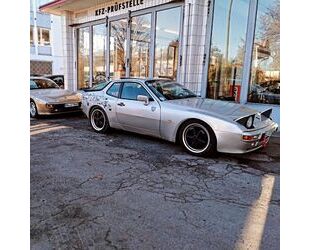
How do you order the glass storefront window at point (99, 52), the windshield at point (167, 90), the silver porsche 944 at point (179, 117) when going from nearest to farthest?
the silver porsche 944 at point (179, 117), the windshield at point (167, 90), the glass storefront window at point (99, 52)

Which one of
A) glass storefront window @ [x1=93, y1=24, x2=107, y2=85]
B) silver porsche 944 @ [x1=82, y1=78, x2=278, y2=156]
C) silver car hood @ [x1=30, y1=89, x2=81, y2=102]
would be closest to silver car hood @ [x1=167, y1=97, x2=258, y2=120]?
silver porsche 944 @ [x1=82, y1=78, x2=278, y2=156]

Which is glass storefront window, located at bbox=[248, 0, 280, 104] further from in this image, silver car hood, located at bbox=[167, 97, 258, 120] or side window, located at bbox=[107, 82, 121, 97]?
side window, located at bbox=[107, 82, 121, 97]

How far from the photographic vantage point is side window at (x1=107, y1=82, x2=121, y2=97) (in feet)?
20.8

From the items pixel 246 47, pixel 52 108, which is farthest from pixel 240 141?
pixel 52 108

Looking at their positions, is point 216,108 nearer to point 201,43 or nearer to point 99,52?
point 201,43

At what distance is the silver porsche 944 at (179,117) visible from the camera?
4.57 m

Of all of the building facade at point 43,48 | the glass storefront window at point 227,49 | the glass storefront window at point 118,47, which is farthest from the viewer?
the building facade at point 43,48

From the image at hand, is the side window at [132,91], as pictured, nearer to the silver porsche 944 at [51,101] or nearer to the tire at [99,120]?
the tire at [99,120]

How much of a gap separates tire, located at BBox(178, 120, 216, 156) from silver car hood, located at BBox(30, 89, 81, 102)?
203 inches

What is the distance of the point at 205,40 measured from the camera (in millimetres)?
8352

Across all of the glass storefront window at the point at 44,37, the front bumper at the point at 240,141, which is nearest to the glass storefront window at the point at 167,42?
the front bumper at the point at 240,141

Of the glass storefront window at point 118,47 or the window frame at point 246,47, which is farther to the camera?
the glass storefront window at point 118,47
